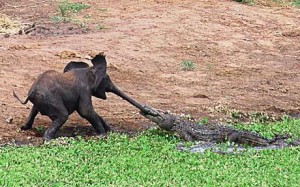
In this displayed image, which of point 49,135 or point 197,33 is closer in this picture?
point 49,135

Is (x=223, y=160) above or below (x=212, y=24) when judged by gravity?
above

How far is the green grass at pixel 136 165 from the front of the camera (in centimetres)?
841

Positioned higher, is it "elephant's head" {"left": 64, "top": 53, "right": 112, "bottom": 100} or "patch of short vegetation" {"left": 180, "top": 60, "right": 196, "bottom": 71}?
"elephant's head" {"left": 64, "top": 53, "right": 112, "bottom": 100}

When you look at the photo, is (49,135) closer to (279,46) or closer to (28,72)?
(28,72)

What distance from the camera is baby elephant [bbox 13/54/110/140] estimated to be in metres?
10.4

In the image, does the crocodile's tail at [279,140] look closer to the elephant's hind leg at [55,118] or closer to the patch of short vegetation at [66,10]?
the elephant's hind leg at [55,118]

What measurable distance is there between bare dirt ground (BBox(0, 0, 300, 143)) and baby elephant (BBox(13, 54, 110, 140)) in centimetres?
30

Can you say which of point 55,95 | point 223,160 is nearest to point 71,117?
point 55,95

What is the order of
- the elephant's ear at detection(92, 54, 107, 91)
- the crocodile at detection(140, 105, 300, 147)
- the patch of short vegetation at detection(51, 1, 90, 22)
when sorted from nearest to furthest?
the crocodile at detection(140, 105, 300, 147) → the elephant's ear at detection(92, 54, 107, 91) → the patch of short vegetation at detection(51, 1, 90, 22)

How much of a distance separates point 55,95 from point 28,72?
3.12 meters

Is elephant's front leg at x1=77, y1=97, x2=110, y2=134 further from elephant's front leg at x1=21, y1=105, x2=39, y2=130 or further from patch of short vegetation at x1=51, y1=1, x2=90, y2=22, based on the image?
patch of short vegetation at x1=51, y1=1, x2=90, y2=22

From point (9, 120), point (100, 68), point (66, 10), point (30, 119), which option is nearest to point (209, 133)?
point (100, 68)

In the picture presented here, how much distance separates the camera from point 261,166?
930 centimetres

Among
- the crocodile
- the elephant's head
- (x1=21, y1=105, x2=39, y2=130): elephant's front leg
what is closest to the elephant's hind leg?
(x1=21, y1=105, x2=39, y2=130): elephant's front leg
